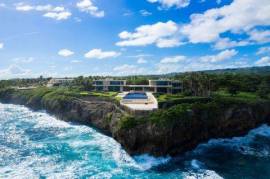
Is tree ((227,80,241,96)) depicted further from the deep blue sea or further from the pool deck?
the pool deck

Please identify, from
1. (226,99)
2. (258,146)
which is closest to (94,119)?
(226,99)

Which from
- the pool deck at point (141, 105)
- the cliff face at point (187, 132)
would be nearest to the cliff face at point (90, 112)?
the pool deck at point (141, 105)

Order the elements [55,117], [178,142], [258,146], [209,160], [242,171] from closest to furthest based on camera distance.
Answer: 1. [242,171]
2. [209,160]
3. [178,142]
4. [258,146]
5. [55,117]

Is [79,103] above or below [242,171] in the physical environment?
A: above

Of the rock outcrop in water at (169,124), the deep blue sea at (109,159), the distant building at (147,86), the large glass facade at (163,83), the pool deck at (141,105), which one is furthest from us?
the large glass facade at (163,83)

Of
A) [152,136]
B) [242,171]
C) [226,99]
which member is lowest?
[242,171]

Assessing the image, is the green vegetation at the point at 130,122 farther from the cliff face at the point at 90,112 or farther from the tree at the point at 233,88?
the tree at the point at 233,88

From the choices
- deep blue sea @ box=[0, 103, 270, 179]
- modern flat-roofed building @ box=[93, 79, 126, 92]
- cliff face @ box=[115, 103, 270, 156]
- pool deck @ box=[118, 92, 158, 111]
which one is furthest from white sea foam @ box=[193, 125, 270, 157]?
modern flat-roofed building @ box=[93, 79, 126, 92]

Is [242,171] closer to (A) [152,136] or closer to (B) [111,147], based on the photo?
(A) [152,136]
